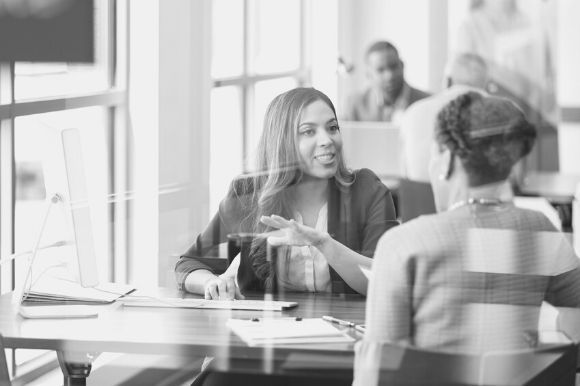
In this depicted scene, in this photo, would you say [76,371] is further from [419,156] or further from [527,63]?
[527,63]

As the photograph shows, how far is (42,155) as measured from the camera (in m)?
1.86

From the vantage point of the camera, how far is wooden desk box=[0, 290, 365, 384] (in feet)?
5.08

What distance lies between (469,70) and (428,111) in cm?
9

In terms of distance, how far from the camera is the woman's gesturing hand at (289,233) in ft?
5.08

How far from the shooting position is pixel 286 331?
1.56m

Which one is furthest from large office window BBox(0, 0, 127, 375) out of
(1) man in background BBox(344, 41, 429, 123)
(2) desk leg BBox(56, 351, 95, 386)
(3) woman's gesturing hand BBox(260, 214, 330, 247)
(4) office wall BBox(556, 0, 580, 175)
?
(4) office wall BBox(556, 0, 580, 175)

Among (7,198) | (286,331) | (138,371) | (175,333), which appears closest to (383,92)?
(286,331)

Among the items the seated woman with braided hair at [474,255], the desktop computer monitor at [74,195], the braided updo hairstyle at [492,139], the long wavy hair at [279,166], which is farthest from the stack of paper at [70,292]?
the braided updo hairstyle at [492,139]

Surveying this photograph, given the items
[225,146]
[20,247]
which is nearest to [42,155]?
[20,247]

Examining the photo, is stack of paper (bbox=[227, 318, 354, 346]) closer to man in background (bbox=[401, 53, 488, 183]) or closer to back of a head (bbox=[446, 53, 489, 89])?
man in background (bbox=[401, 53, 488, 183])

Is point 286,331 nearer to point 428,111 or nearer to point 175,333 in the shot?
point 175,333

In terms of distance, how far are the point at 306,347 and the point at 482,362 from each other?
268 millimetres

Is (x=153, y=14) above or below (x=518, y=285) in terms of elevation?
above

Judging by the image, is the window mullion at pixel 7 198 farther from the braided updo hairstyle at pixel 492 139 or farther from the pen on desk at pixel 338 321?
the braided updo hairstyle at pixel 492 139
